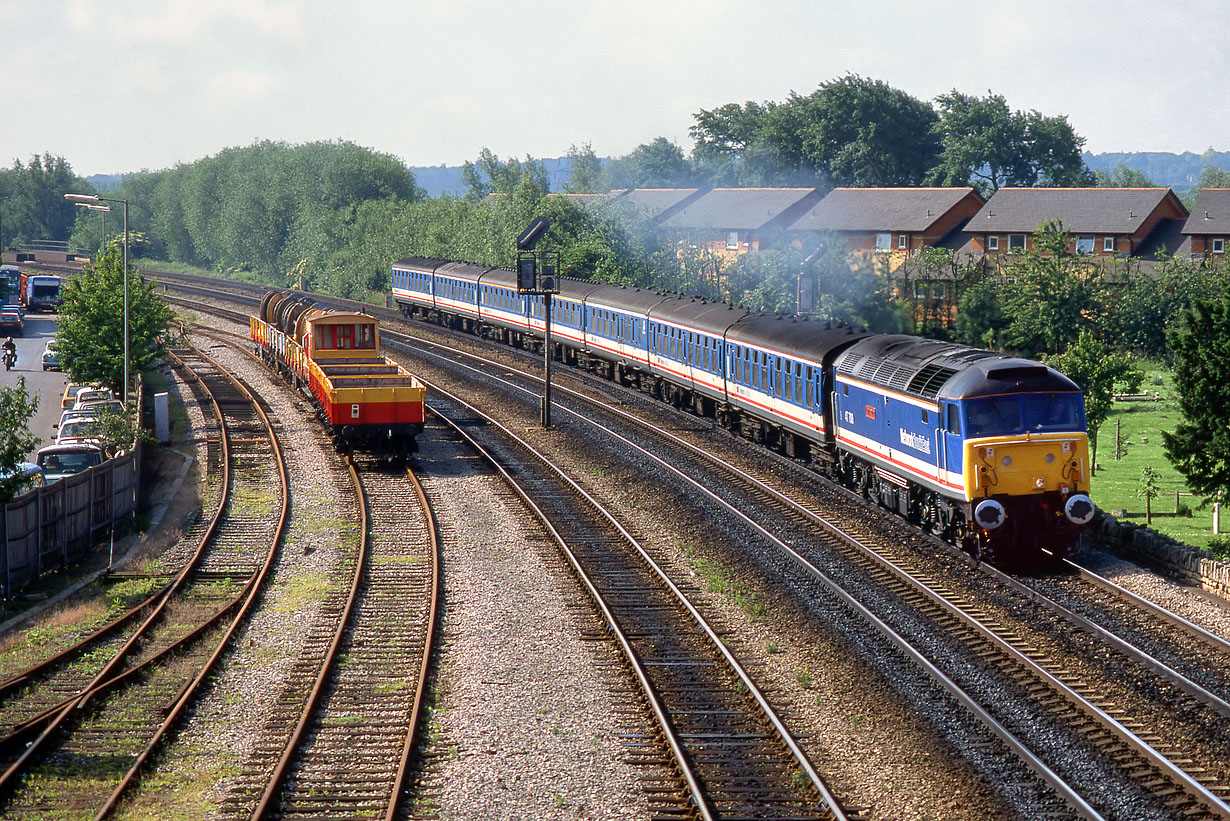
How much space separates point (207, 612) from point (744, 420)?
18.4m

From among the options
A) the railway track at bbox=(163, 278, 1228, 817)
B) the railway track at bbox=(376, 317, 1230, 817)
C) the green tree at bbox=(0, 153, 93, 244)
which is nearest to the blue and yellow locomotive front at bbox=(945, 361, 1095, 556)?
the railway track at bbox=(376, 317, 1230, 817)

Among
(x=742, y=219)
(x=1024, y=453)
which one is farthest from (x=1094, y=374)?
(x=742, y=219)

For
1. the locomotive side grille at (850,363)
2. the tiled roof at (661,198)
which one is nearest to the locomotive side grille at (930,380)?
the locomotive side grille at (850,363)

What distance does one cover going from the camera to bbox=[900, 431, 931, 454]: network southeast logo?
21719 mm

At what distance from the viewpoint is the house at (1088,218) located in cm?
7444

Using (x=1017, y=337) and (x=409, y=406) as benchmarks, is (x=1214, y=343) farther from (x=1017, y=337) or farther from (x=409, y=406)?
(x=1017, y=337)

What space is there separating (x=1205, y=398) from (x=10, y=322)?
63.4 m

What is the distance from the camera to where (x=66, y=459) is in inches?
1134

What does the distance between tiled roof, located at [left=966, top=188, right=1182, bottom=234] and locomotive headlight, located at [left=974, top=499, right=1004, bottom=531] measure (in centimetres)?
5962

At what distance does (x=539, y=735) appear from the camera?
1409cm

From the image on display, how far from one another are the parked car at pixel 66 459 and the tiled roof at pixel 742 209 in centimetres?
6304

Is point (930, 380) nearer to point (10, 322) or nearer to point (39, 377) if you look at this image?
point (39, 377)

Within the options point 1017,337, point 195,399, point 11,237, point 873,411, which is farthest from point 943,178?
point 11,237

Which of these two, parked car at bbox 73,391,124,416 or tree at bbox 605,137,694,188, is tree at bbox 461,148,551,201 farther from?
parked car at bbox 73,391,124,416
